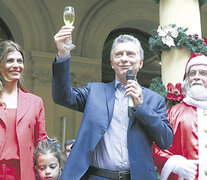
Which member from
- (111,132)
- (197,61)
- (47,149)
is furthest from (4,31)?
(111,132)

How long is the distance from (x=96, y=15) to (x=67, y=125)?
115 inches

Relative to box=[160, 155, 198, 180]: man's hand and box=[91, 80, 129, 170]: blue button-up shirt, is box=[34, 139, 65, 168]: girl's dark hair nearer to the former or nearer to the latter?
box=[91, 80, 129, 170]: blue button-up shirt

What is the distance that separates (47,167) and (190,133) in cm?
132

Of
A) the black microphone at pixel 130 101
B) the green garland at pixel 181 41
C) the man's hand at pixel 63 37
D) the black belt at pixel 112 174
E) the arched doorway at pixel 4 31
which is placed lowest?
the black belt at pixel 112 174

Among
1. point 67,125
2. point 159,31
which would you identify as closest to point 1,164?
point 159,31

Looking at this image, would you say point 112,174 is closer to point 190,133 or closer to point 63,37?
point 63,37

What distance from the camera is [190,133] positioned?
3240 millimetres

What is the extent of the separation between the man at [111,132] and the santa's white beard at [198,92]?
86 cm

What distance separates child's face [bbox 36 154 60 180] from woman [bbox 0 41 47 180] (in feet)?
0.98

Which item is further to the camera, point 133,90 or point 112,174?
point 112,174

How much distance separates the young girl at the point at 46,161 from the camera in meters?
3.23

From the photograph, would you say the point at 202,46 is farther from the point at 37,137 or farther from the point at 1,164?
the point at 1,164

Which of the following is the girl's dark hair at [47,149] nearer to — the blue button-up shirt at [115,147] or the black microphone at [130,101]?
the blue button-up shirt at [115,147]

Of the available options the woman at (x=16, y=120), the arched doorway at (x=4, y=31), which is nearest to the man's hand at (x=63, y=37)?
the woman at (x=16, y=120)
